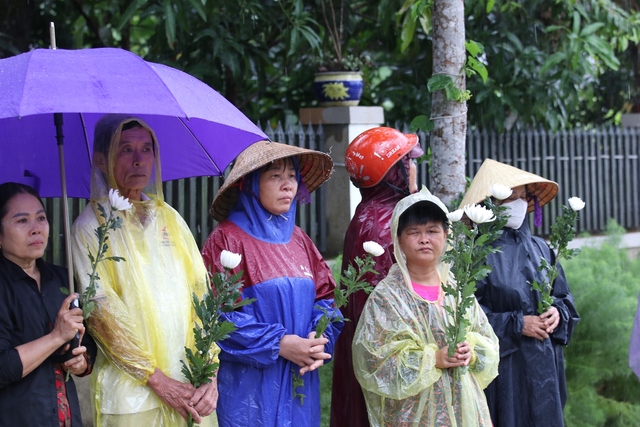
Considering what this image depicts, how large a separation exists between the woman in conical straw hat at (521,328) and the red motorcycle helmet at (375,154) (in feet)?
1.56

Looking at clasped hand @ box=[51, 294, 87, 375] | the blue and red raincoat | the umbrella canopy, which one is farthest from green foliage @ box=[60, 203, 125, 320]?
the blue and red raincoat

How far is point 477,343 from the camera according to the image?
3.61 m

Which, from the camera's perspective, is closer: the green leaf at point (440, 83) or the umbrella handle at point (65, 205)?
the umbrella handle at point (65, 205)

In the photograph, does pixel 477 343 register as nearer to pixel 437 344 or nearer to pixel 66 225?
pixel 437 344

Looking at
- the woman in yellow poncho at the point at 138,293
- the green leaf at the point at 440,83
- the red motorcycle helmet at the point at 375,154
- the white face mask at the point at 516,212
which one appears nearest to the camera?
the woman in yellow poncho at the point at 138,293

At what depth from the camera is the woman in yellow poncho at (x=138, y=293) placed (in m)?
3.23

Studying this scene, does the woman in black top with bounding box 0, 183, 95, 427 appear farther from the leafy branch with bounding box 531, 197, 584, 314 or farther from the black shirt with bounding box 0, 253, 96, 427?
the leafy branch with bounding box 531, 197, 584, 314

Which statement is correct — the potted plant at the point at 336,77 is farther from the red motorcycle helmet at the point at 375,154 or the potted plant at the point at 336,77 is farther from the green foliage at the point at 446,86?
the red motorcycle helmet at the point at 375,154

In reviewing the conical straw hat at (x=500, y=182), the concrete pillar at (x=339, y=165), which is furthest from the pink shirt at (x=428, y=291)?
the concrete pillar at (x=339, y=165)

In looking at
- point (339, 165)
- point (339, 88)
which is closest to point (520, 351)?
point (339, 165)

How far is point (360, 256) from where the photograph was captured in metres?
4.03

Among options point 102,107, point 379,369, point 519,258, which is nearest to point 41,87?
point 102,107

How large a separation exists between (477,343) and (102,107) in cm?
182

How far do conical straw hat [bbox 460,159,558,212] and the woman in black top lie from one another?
2.09 m
